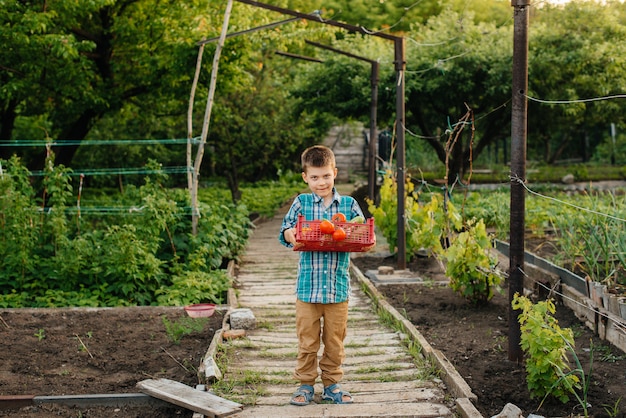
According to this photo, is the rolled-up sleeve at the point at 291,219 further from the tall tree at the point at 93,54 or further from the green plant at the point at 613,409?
the tall tree at the point at 93,54

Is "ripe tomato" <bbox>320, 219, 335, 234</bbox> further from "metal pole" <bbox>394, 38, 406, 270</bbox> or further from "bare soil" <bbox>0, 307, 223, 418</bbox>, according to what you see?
"metal pole" <bbox>394, 38, 406, 270</bbox>

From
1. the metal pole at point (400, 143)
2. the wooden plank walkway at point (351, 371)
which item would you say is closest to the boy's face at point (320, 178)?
the wooden plank walkway at point (351, 371)

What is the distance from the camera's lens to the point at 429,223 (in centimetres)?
884

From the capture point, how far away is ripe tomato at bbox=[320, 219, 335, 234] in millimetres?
4320

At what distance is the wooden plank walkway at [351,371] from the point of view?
4625 millimetres

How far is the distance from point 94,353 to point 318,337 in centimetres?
216

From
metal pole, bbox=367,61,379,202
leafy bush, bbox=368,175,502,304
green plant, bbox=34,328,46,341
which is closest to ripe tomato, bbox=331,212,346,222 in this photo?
leafy bush, bbox=368,175,502,304

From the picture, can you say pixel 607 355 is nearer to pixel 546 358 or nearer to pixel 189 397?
pixel 546 358

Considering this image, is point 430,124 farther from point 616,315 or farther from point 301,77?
point 616,315

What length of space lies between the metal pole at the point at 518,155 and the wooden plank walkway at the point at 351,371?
794 millimetres

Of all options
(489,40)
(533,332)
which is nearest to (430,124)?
(489,40)

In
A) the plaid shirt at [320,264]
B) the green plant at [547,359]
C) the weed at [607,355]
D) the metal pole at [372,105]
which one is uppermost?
the metal pole at [372,105]

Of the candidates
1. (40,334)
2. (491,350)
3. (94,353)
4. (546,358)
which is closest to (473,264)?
(491,350)

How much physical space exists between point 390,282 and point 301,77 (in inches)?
419
